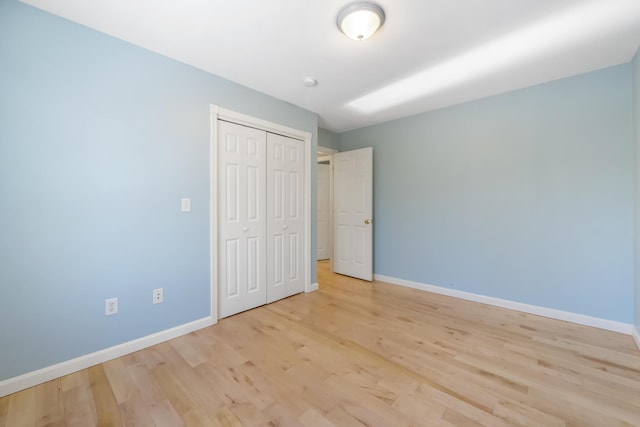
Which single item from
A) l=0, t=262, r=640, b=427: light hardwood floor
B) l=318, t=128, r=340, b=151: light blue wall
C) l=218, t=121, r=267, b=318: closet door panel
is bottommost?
l=0, t=262, r=640, b=427: light hardwood floor

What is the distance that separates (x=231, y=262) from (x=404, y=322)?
1.90 m

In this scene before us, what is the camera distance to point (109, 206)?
196 cm

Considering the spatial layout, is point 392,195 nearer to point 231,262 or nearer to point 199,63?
point 231,262

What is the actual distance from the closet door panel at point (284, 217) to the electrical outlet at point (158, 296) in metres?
1.14

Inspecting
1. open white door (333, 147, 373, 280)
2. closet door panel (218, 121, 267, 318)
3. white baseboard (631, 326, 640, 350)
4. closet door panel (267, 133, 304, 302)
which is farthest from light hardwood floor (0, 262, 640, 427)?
open white door (333, 147, 373, 280)

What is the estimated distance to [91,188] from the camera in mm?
1884

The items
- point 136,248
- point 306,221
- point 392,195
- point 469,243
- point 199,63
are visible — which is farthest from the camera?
point 392,195

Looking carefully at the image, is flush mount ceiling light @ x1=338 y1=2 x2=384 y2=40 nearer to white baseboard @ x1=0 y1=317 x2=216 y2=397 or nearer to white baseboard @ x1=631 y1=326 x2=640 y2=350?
white baseboard @ x1=0 y1=317 x2=216 y2=397

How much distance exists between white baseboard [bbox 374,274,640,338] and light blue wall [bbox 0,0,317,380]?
2859mm

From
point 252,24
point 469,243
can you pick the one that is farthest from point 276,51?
point 469,243

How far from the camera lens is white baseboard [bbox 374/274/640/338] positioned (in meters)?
2.39

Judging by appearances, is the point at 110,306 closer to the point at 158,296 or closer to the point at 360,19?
the point at 158,296

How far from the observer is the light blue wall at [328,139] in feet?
14.2

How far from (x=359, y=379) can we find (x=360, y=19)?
2.41 m
